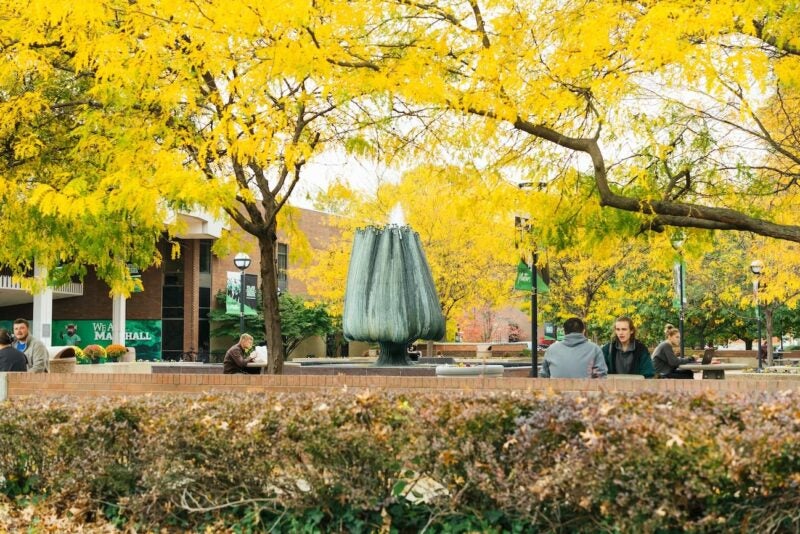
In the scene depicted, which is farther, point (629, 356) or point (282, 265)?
point (282, 265)

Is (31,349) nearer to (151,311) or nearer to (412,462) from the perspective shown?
(412,462)

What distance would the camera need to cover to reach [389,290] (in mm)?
20641

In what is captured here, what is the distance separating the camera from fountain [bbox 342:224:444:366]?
2061 centimetres

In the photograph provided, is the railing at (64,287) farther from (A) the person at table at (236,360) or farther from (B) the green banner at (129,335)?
(A) the person at table at (236,360)

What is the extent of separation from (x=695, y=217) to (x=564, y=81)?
2.77 meters

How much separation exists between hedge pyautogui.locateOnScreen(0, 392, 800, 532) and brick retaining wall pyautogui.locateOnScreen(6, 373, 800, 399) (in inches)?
88.2

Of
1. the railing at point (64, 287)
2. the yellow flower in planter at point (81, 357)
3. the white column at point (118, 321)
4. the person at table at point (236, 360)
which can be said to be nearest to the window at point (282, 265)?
the white column at point (118, 321)

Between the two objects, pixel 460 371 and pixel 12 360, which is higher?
pixel 12 360

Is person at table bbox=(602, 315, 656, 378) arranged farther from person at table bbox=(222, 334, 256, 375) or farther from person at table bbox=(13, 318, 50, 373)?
person at table bbox=(13, 318, 50, 373)

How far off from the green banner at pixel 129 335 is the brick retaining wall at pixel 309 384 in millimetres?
51549

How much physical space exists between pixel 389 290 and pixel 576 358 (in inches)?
391

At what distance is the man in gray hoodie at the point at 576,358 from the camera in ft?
35.7

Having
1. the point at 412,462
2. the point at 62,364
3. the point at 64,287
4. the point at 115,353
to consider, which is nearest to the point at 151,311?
the point at 64,287

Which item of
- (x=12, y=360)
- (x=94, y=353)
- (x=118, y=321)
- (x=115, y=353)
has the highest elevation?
(x=118, y=321)
